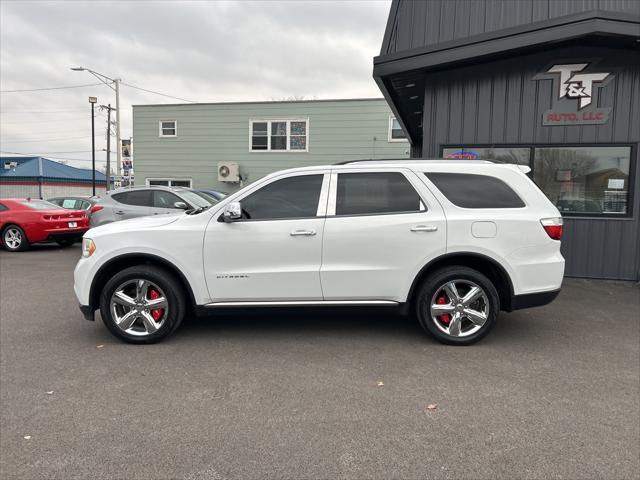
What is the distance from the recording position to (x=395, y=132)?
61.5 ft

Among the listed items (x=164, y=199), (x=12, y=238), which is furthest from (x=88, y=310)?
(x=12, y=238)

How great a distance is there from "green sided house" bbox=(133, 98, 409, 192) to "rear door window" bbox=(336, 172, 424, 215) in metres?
14.5

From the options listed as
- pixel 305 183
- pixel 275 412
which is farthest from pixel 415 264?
pixel 275 412

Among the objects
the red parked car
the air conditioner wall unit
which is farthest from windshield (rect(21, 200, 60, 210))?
the air conditioner wall unit

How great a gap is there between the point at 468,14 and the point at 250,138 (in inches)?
539

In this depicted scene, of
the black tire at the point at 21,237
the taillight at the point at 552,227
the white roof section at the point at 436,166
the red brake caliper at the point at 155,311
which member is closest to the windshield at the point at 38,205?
the black tire at the point at 21,237

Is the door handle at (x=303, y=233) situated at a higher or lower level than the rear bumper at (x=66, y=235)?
higher

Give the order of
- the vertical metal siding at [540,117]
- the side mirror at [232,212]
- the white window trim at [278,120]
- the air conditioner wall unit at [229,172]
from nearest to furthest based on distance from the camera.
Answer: the side mirror at [232,212] < the vertical metal siding at [540,117] < the white window trim at [278,120] < the air conditioner wall unit at [229,172]

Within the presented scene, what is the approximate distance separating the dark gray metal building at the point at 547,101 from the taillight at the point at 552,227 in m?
3.66

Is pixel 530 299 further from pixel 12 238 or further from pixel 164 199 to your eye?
pixel 12 238

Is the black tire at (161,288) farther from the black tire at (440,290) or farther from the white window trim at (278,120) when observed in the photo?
the white window trim at (278,120)

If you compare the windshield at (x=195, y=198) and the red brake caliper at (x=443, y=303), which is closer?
the red brake caliper at (x=443, y=303)

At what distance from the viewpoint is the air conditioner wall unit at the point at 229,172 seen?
19.9 m

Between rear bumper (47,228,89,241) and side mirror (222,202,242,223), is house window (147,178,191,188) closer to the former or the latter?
rear bumper (47,228,89,241)
